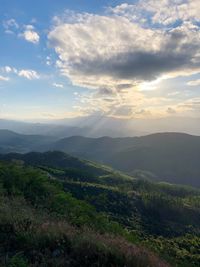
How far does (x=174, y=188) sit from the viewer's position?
6565 inches

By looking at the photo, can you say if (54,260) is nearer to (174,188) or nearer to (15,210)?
(15,210)

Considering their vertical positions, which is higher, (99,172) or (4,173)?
(4,173)

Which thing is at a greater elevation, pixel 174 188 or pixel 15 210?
pixel 15 210

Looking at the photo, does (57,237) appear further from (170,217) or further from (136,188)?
(136,188)

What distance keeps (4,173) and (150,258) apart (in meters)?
13.9

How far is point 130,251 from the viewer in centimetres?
639

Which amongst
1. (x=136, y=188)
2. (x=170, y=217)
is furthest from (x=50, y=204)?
(x=136, y=188)

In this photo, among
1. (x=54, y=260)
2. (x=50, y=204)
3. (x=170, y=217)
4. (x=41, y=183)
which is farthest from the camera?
(x=170, y=217)

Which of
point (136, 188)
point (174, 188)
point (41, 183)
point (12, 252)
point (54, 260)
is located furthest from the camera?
point (174, 188)

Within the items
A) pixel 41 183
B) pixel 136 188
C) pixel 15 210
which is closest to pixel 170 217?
pixel 136 188

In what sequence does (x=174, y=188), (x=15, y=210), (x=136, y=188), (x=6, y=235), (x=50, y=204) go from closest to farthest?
(x=6, y=235) → (x=15, y=210) → (x=50, y=204) → (x=136, y=188) → (x=174, y=188)

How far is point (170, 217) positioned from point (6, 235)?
9786 cm

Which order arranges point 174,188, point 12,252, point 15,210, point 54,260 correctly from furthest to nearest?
point 174,188 → point 15,210 → point 12,252 → point 54,260

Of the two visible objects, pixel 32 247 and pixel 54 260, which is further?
pixel 32 247
